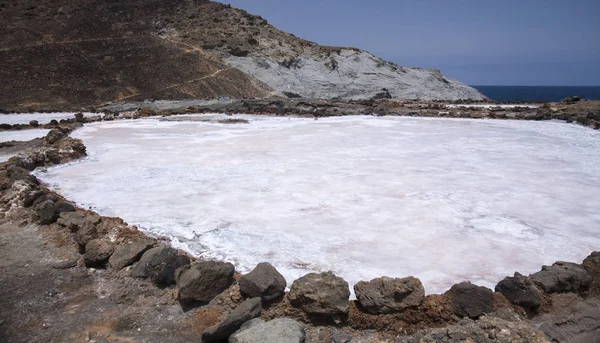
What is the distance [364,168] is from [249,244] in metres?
4.12

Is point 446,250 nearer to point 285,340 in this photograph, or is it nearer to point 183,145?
point 285,340

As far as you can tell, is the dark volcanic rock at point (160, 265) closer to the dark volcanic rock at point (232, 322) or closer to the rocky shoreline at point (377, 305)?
the rocky shoreline at point (377, 305)

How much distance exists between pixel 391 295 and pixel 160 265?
2.25 meters

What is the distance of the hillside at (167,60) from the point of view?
29.6m

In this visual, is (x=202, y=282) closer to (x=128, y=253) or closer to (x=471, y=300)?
(x=128, y=253)

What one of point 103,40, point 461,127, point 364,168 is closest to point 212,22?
point 103,40

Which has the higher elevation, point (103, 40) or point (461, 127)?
point (103, 40)

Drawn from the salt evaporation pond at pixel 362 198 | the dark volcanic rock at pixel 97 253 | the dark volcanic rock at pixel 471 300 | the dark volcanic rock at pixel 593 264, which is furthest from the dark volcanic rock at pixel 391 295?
the dark volcanic rock at pixel 97 253

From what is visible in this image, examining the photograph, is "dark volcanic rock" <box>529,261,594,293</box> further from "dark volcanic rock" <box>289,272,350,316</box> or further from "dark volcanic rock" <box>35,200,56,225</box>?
"dark volcanic rock" <box>35,200,56,225</box>

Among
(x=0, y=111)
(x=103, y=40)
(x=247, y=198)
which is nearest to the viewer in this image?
(x=247, y=198)

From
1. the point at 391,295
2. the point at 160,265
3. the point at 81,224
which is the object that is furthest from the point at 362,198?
the point at 81,224

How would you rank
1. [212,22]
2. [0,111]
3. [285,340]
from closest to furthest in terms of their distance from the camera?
[285,340] < [0,111] < [212,22]

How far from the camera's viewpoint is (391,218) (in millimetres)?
5863

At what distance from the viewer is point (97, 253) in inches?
188
